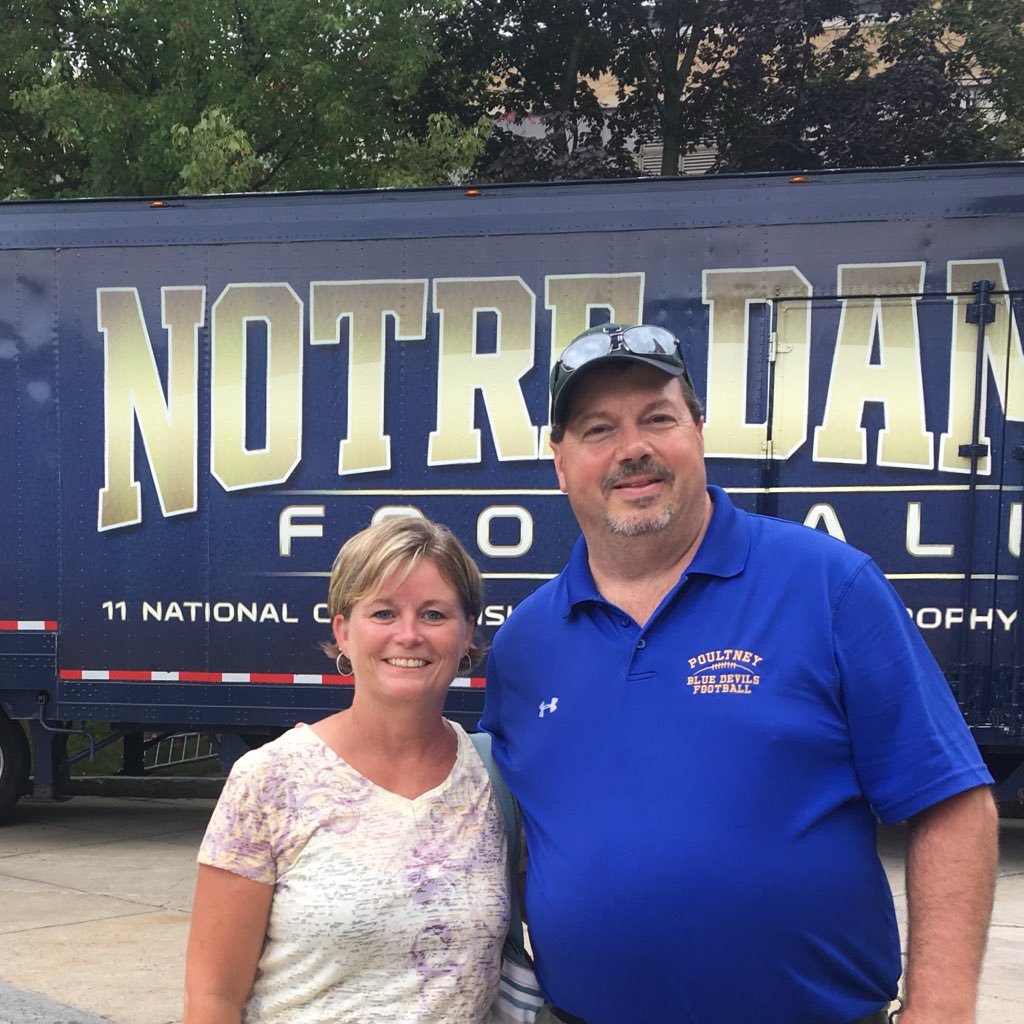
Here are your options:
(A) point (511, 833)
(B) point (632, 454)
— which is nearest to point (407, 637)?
(A) point (511, 833)

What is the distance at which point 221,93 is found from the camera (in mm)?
12523

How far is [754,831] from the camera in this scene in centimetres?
212

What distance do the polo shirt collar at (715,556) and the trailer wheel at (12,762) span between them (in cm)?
701

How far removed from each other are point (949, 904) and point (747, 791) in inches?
13.4

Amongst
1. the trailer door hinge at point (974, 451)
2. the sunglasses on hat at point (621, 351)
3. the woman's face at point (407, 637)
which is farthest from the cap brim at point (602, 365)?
the trailer door hinge at point (974, 451)

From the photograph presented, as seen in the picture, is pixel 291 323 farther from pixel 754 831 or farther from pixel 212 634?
pixel 754 831

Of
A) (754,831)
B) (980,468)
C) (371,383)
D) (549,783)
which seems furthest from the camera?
(371,383)

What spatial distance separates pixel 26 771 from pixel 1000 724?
583 cm

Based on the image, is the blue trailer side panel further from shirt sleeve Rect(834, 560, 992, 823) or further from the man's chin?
shirt sleeve Rect(834, 560, 992, 823)

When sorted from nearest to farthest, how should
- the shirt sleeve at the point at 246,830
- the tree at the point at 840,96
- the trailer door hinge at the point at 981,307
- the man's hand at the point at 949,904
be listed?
the man's hand at the point at 949,904 → the shirt sleeve at the point at 246,830 → the trailer door hinge at the point at 981,307 → the tree at the point at 840,96

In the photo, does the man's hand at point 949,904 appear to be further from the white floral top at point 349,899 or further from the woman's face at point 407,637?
the woman's face at point 407,637

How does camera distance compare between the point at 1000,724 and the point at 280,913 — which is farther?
the point at 1000,724

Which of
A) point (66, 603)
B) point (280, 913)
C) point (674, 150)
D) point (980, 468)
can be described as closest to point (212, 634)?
point (66, 603)

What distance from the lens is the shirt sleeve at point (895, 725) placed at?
2.10 metres
